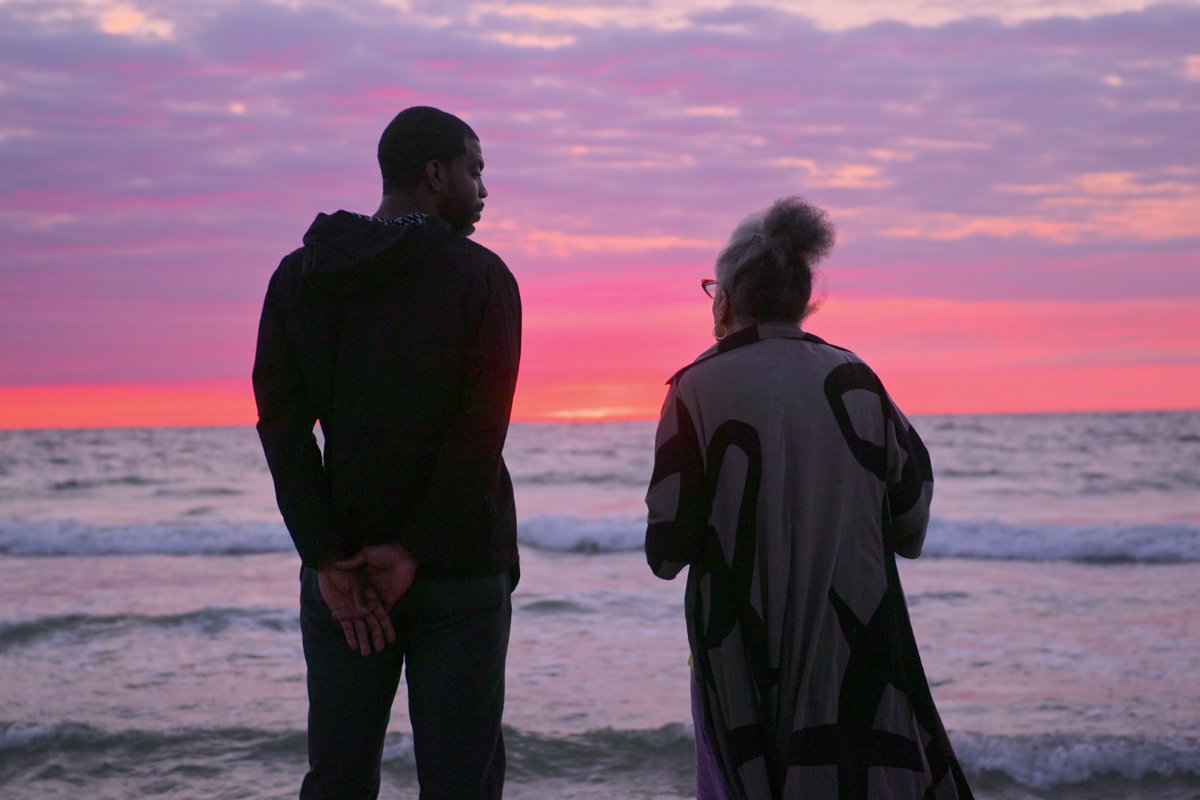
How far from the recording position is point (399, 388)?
210 cm


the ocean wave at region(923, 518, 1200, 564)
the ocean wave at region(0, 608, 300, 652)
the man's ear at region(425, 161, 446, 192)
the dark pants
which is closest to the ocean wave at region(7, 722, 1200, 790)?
the ocean wave at region(0, 608, 300, 652)

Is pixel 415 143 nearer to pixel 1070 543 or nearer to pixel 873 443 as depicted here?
pixel 873 443

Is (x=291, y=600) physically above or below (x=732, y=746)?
below

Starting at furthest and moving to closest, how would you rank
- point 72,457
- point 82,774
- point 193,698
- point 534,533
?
point 72,457, point 534,533, point 193,698, point 82,774

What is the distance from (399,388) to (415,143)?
0.50m

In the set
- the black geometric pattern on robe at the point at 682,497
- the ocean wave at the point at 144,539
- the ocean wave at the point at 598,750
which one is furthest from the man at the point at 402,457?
the ocean wave at the point at 144,539

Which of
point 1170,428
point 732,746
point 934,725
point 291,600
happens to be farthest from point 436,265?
point 1170,428

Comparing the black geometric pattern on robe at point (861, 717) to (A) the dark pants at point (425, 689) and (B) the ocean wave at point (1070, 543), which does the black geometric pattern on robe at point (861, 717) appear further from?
(B) the ocean wave at point (1070, 543)

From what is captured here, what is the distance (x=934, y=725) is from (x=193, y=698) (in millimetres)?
4527

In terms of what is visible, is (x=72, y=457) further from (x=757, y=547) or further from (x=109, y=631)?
(x=757, y=547)

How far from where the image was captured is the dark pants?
216 cm

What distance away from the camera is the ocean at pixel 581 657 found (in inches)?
181

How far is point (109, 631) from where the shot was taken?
24.9ft

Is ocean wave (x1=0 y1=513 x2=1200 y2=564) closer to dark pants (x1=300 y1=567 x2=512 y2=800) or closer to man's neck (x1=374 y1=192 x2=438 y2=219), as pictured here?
dark pants (x1=300 y1=567 x2=512 y2=800)
